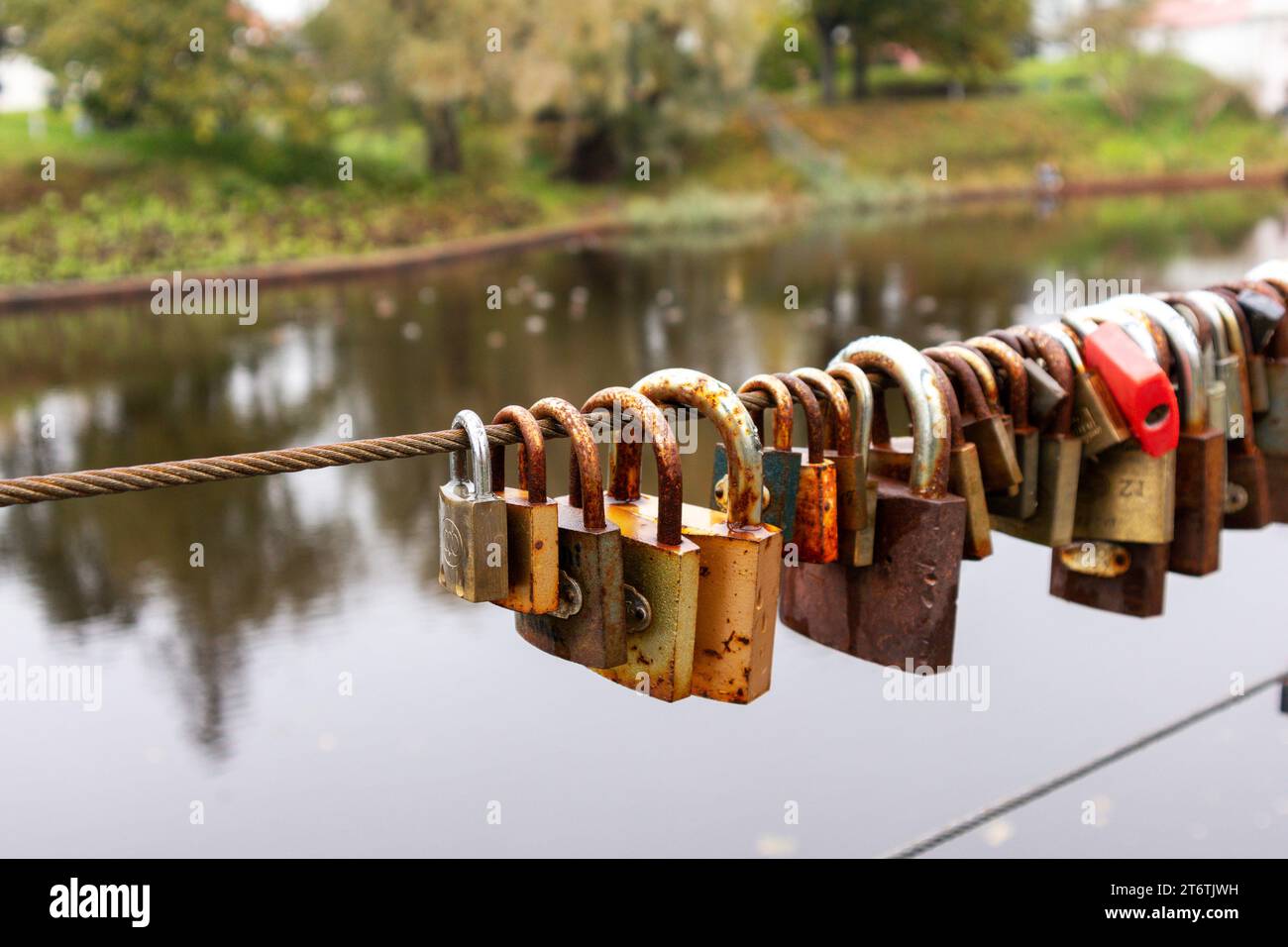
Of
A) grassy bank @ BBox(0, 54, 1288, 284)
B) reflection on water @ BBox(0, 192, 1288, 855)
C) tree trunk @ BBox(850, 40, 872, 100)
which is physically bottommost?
reflection on water @ BBox(0, 192, 1288, 855)

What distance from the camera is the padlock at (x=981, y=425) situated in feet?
5.34

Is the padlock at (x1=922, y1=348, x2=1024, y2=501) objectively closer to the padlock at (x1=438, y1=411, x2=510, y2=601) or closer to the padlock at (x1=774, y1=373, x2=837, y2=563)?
the padlock at (x1=774, y1=373, x2=837, y2=563)

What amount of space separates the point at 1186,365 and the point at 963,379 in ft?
1.22

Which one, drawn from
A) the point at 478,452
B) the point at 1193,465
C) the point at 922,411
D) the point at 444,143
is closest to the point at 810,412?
the point at 922,411

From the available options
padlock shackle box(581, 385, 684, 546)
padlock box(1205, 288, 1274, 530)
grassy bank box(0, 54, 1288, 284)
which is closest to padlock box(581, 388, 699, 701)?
padlock shackle box(581, 385, 684, 546)

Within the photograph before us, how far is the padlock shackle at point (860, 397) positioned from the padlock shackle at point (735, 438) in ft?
0.60

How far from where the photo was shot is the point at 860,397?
1.53 m

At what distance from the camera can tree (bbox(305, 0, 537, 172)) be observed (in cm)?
2236

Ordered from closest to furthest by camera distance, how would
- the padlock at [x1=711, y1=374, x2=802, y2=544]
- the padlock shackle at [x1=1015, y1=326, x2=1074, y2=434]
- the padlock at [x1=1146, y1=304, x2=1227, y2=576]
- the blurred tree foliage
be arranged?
the padlock at [x1=711, y1=374, x2=802, y2=544], the padlock shackle at [x1=1015, y1=326, x2=1074, y2=434], the padlock at [x1=1146, y1=304, x2=1227, y2=576], the blurred tree foliage

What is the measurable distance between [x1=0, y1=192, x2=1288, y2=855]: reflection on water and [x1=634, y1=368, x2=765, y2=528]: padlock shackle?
2.41 metres

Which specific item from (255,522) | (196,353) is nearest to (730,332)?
(196,353)

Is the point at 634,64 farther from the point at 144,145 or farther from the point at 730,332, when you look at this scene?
the point at 730,332

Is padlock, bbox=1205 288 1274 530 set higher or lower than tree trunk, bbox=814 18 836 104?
lower

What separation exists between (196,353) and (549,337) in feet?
7.72
